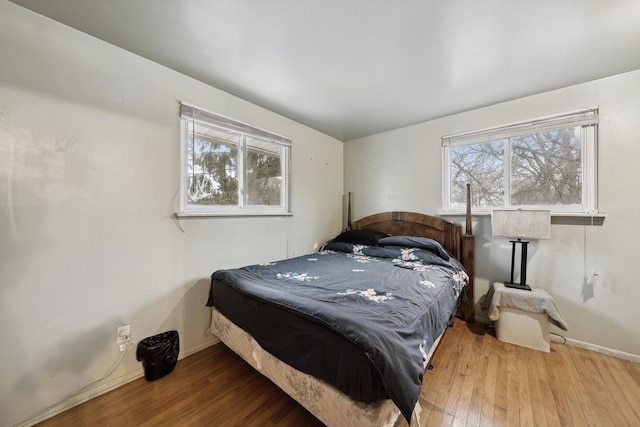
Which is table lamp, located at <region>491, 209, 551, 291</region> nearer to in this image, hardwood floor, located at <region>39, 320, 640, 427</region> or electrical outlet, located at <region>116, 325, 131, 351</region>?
hardwood floor, located at <region>39, 320, 640, 427</region>

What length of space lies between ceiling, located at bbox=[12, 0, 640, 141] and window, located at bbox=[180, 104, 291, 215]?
1.36ft

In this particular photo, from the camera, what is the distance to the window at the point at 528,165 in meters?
2.17

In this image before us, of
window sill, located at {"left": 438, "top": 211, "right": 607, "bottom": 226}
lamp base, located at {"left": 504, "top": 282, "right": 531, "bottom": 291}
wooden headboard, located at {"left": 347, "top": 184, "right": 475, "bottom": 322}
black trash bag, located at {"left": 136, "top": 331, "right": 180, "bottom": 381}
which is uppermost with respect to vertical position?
window sill, located at {"left": 438, "top": 211, "right": 607, "bottom": 226}

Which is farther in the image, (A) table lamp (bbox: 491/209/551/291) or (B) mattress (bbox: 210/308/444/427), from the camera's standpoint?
(A) table lamp (bbox: 491/209/551/291)

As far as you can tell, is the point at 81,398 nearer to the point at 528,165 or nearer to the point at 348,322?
the point at 348,322

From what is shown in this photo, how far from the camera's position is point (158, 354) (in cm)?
170

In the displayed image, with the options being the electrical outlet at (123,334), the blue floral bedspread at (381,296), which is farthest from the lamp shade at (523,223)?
the electrical outlet at (123,334)

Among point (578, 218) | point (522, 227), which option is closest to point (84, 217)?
point (522, 227)

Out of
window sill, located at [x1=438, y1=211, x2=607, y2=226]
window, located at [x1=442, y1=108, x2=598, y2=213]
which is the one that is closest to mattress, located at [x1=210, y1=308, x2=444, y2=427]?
window sill, located at [x1=438, y1=211, x2=607, y2=226]

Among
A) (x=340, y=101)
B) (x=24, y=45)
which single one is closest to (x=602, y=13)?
(x=340, y=101)

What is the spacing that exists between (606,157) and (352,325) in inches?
110

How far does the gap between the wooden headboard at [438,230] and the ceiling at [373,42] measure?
124cm

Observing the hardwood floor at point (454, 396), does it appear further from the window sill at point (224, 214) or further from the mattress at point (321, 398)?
the window sill at point (224, 214)

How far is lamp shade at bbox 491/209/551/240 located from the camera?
201cm
